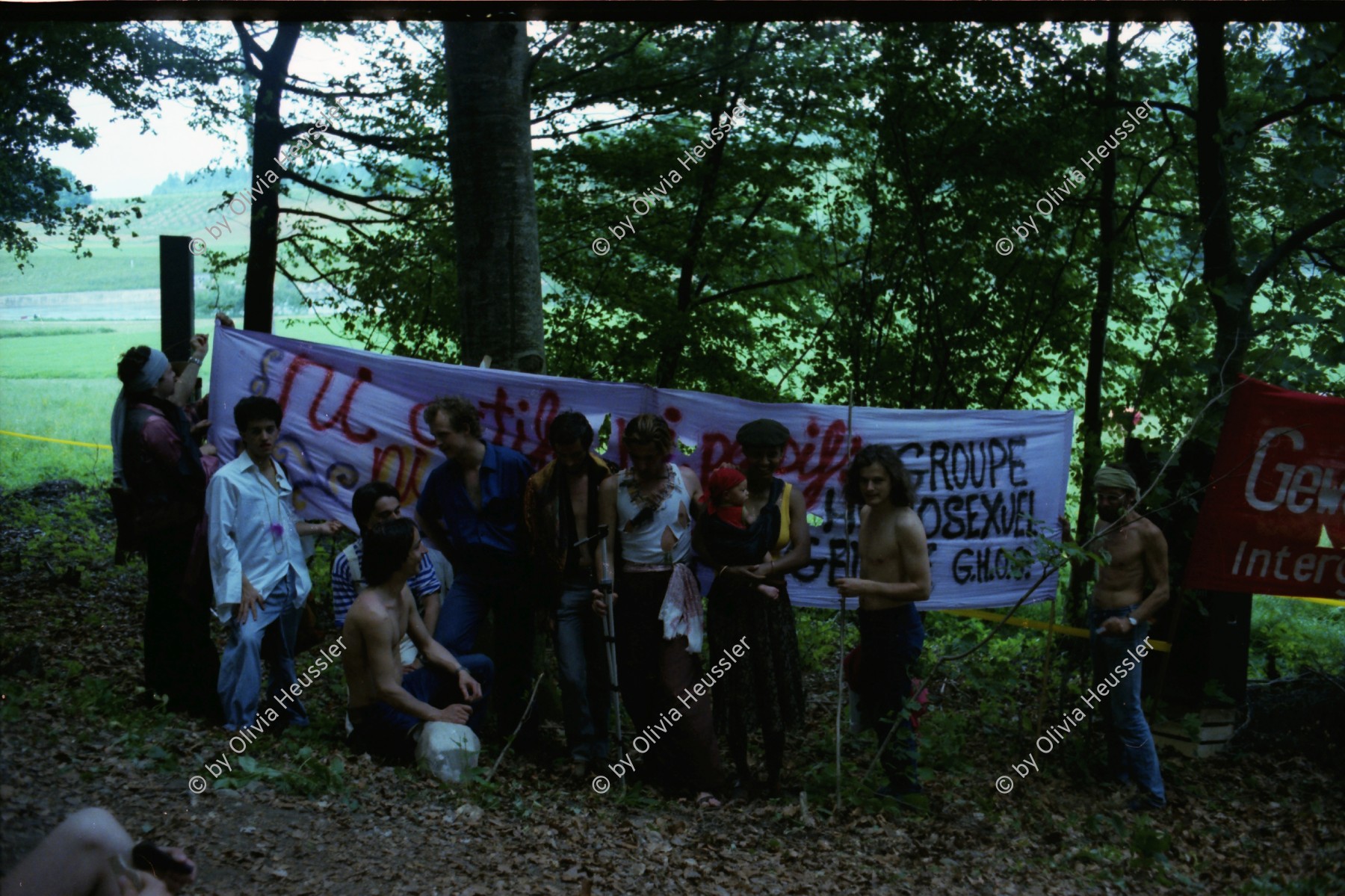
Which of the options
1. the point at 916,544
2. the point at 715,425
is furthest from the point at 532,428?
the point at 916,544

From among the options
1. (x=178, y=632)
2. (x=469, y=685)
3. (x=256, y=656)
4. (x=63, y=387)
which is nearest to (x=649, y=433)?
(x=469, y=685)

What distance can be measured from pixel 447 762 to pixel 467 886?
0.99 m

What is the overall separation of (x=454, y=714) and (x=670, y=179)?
25.5ft

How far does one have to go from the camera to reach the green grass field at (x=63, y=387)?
16.2 meters

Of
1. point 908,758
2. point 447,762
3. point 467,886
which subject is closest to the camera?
point 467,886

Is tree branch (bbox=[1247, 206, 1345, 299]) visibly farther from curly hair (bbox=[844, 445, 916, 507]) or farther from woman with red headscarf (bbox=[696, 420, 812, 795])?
woman with red headscarf (bbox=[696, 420, 812, 795])

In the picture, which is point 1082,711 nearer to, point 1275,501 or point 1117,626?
point 1117,626

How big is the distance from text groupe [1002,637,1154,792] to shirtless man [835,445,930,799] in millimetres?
923

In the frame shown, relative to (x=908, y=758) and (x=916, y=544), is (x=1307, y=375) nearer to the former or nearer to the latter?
(x=916, y=544)

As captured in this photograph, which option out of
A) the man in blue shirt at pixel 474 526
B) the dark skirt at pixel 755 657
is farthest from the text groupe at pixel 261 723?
the dark skirt at pixel 755 657

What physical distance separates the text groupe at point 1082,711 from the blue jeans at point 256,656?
3.97 metres

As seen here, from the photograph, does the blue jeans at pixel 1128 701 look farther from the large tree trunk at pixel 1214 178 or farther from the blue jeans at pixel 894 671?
the large tree trunk at pixel 1214 178

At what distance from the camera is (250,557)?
558 cm

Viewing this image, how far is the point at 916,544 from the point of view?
5551 millimetres
